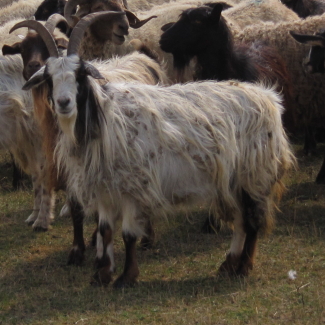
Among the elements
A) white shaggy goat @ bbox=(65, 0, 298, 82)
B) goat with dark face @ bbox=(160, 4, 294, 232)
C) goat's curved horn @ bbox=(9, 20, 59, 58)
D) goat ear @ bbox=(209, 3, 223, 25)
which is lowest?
white shaggy goat @ bbox=(65, 0, 298, 82)

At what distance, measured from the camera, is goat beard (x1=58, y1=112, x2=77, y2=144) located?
15.9 ft

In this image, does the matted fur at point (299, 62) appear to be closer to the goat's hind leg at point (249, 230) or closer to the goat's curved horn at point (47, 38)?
the goat's hind leg at point (249, 230)

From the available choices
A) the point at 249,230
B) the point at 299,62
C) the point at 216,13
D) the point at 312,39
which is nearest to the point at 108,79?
the point at 216,13

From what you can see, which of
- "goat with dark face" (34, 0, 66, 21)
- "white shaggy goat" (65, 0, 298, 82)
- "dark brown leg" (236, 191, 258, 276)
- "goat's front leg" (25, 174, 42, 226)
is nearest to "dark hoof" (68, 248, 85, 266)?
"dark brown leg" (236, 191, 258, 276)

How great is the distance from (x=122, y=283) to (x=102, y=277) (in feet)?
0.79

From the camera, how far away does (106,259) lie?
17.6ft

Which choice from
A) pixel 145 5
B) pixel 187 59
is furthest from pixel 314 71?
pixel 145 5

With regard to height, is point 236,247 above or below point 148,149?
below

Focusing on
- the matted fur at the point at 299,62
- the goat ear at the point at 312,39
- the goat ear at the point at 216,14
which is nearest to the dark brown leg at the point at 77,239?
the goat ear at the point at 216,14

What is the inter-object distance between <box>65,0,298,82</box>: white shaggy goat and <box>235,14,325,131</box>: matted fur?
0.66 metres

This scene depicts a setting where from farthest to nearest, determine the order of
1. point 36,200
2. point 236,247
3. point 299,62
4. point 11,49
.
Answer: point 299,62, point 36,200, point 11,49, point 236,247

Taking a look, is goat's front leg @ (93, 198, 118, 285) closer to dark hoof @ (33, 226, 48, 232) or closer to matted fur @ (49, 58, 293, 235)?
matted fur @ (49, 58, 293, 235)

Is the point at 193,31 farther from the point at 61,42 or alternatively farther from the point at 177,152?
the point at 177,152

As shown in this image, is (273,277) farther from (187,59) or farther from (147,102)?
(187,59)
